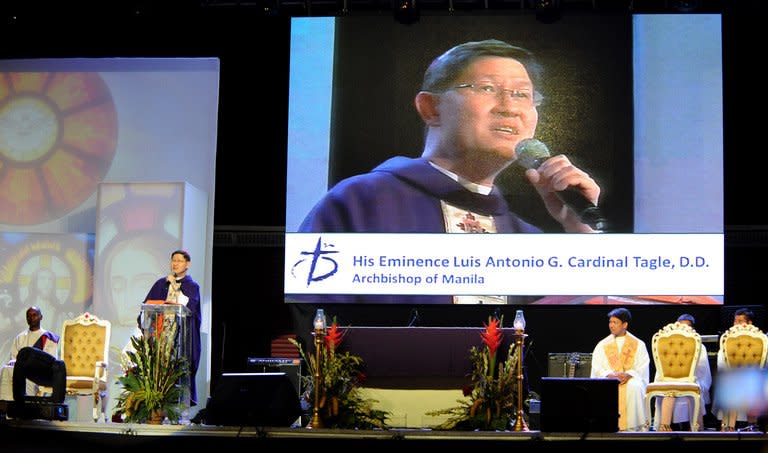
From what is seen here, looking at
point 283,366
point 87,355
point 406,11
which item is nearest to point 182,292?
point 87,355

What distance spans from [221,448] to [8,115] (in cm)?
682

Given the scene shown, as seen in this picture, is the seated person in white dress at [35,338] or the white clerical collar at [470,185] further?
the white clerical collar at [470,185]

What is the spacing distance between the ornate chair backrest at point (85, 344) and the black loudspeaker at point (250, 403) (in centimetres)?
338

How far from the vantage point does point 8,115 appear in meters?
11.4

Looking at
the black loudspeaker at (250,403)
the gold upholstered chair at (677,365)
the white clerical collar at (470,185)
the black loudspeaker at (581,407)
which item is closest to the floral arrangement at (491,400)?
the black loudspeaker at (581,407)

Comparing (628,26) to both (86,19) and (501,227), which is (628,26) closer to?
(501,227)

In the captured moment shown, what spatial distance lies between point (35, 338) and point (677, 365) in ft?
19.5

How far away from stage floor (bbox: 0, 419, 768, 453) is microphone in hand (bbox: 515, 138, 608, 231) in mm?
4616

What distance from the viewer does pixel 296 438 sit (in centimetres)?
592

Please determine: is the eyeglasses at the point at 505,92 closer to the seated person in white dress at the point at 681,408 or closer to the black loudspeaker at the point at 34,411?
the seated person in white dress at the point at 681,408

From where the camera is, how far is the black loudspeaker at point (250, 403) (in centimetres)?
607

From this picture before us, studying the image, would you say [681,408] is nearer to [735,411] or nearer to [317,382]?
[735,411]

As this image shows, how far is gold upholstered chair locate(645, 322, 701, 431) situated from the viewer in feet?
27.2

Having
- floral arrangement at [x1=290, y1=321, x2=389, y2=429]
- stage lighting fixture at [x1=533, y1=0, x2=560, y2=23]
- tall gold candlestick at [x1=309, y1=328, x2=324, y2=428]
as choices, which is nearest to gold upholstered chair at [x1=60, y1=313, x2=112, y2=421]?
floral arrangement at [x1=290, y1=321, x2=389, y2=429]
